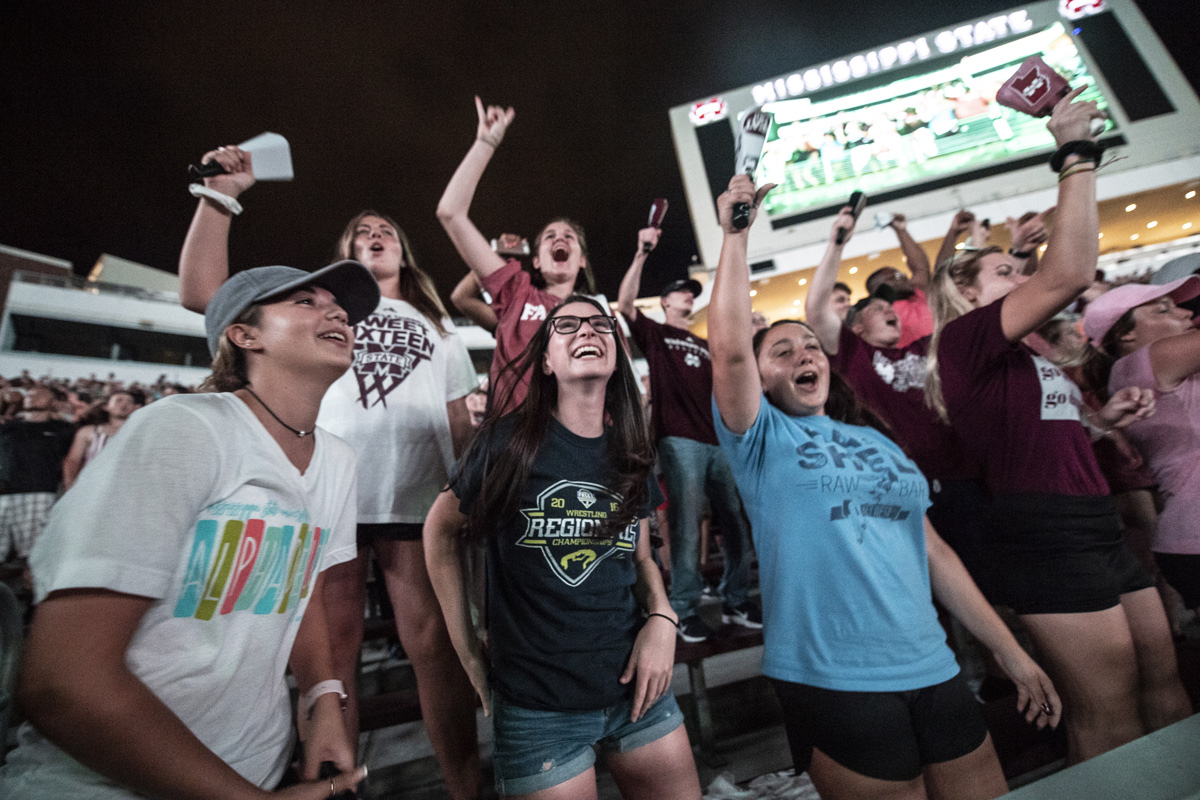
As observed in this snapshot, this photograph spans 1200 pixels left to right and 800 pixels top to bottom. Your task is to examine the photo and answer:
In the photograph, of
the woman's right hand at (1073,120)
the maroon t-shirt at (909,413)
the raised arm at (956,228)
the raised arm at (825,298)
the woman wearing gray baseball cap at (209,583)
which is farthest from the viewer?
the raised arm at (956,228)

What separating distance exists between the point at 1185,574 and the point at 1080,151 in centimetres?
195

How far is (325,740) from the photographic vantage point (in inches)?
48.3

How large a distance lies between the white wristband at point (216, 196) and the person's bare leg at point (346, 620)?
1.49 metres

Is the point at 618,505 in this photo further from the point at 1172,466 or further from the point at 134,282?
the point at 134,282

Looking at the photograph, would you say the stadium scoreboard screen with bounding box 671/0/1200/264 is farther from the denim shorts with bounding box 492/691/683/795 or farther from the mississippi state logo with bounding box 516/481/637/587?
the denim shorts with bounding box 492/691/683/795

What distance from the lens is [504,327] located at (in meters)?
2.79

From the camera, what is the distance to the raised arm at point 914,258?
15.0 ft

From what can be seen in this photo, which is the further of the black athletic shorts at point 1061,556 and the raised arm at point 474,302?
the raised arm at point 474,302

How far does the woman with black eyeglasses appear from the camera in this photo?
1423mm

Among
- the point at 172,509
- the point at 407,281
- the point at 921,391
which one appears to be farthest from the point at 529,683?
the point at 921,391

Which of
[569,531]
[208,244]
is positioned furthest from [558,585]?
[208,244]

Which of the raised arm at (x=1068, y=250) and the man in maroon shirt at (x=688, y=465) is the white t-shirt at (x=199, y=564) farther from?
the raised arm at (x=1068, y=250)

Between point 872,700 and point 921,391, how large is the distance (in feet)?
7.46

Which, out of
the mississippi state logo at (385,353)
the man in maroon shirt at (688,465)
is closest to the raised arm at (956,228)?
the man in maroon shirt at (688,465)
